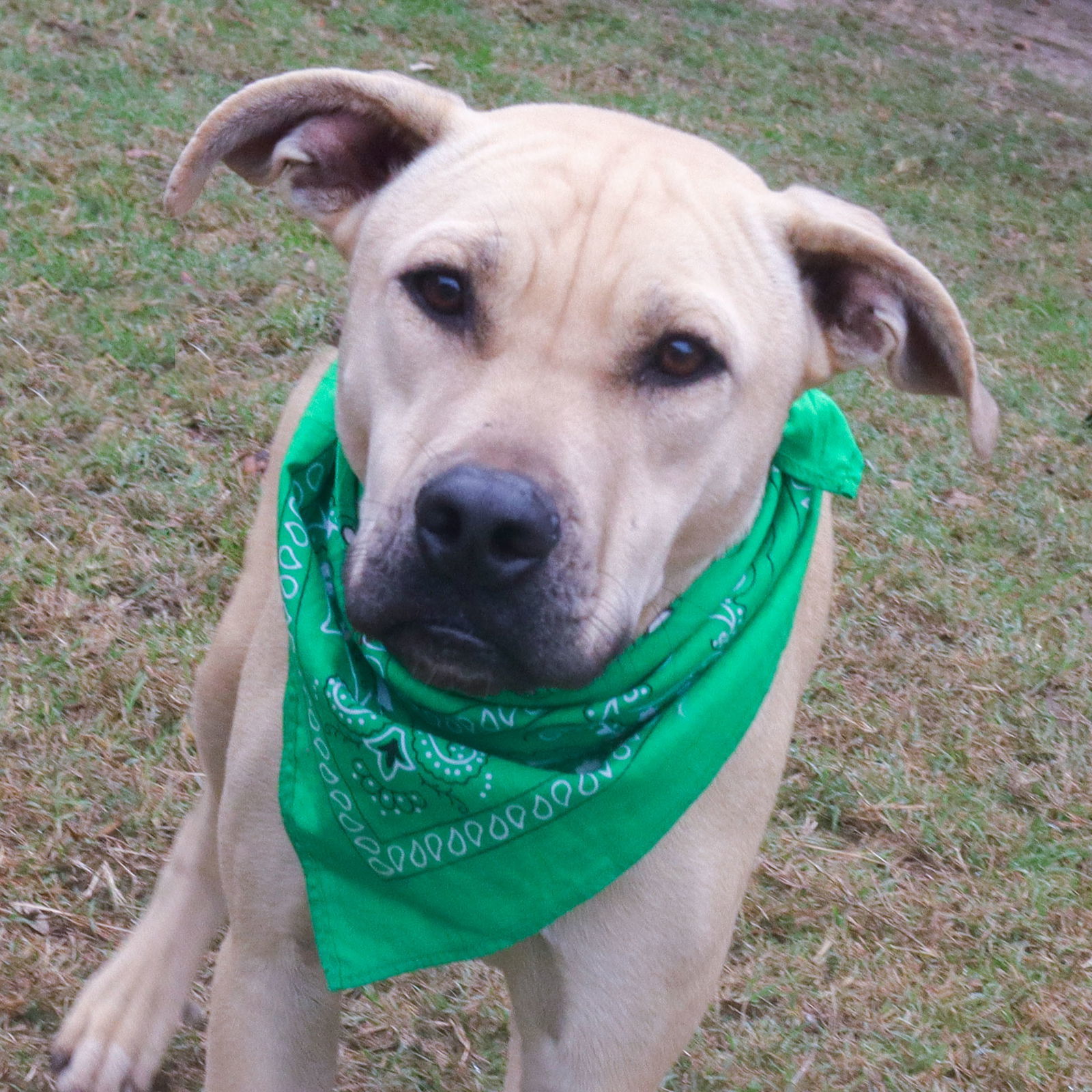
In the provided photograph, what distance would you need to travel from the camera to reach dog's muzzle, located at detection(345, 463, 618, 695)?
77.3 inches

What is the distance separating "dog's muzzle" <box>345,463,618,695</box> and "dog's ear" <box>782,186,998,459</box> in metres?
0.82

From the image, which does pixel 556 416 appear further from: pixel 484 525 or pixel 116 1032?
pixel 116 1032

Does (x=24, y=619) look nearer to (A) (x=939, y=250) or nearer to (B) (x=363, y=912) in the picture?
(B) (x=363, y=912)

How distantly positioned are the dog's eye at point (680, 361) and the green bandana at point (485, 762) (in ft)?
1.58

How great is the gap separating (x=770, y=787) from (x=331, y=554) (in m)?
1.00

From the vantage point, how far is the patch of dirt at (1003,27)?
14586 mm

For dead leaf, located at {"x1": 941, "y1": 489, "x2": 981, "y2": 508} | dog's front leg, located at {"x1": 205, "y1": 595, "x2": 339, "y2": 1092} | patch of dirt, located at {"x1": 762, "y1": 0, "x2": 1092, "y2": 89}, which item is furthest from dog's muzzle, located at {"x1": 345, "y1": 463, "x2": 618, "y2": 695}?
patch of dirt, located at {"x1": 762, "y1": 0, "x2": 1092, "y2": 89}

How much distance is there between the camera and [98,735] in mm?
3695

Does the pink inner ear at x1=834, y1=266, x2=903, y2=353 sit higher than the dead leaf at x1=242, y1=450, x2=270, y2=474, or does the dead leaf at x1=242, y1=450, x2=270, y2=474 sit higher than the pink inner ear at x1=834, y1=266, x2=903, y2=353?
the pink inner ear at x1=834, y1=266, x2=903, y2=353

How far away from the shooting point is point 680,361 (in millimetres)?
2242

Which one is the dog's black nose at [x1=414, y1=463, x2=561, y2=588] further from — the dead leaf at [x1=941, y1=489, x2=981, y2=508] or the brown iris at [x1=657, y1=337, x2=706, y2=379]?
the dead leaf at [x1=941, y1=489, x2=981, y2=508]

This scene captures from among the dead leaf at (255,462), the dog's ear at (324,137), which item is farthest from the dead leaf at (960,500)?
the dog's ear at (324,137)

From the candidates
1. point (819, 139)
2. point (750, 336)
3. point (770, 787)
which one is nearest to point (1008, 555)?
point (770, 787)


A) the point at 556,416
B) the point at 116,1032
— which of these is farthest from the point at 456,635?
the point at 116,1032
